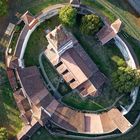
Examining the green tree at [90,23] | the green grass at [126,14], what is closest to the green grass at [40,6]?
the green tree at [90,23]

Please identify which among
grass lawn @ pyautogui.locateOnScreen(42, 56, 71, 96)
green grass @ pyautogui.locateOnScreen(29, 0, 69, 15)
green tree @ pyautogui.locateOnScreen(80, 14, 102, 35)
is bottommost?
grass lawn @ pyautogui.locateOnScreen(42, 56, 71, 96)

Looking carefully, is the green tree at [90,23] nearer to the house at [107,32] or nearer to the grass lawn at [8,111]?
the house at [107,32]

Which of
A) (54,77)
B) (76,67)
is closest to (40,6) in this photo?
(76,67)

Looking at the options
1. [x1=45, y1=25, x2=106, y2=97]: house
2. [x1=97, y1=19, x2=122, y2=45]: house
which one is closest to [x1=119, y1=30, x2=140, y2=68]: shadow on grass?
[x1=97, y1=19, x2=122, y2=45]: house

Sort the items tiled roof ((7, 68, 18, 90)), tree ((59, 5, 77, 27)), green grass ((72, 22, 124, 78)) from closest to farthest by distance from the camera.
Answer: tree ((59, 5, 77, 27)), tiled roof ((7, 68, 18, 90)), green grass ((72, 22, 124, 78))

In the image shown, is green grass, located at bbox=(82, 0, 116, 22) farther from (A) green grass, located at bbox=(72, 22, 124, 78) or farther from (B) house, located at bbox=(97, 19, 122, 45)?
(A) green grass, located at bbox=(72, 22, 124, 78)
